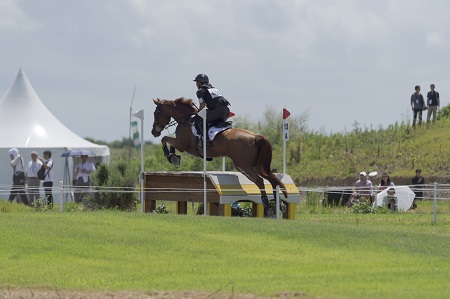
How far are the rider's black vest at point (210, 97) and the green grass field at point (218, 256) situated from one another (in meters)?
4.01

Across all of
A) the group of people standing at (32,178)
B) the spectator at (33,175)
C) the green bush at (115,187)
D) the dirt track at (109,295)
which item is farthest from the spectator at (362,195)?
the dirt track at (109,295)

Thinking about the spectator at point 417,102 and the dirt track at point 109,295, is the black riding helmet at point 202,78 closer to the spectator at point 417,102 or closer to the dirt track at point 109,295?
the dirt track at point 109,295

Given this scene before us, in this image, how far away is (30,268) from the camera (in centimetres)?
1656

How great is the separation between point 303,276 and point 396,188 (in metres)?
16.4

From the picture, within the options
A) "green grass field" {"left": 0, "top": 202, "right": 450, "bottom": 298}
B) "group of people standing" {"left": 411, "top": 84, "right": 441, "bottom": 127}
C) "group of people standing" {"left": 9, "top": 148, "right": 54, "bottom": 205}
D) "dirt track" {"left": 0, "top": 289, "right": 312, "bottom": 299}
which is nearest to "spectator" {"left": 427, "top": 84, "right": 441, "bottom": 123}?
"group of people standing" {"left": 411, "top": 84, "right": 441, "bottom": 127}

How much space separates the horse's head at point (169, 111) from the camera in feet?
86.0

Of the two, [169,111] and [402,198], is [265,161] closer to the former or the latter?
[169,111]

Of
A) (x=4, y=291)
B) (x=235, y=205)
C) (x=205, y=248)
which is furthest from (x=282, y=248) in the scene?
(x=235, y=205)

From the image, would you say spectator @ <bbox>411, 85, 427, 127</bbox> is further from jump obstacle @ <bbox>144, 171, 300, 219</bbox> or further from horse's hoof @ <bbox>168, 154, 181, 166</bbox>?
horse's hoof @ <bbox>168, 154, 181, 166</bbox>

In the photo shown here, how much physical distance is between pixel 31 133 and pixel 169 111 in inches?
583

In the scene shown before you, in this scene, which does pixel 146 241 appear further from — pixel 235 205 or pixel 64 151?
pixel 64 151

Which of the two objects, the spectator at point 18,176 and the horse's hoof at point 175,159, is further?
the spectator at point 18,176

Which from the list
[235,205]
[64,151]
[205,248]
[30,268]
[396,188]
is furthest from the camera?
[64,151]

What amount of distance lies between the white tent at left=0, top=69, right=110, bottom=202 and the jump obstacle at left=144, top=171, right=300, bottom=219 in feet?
39.8
